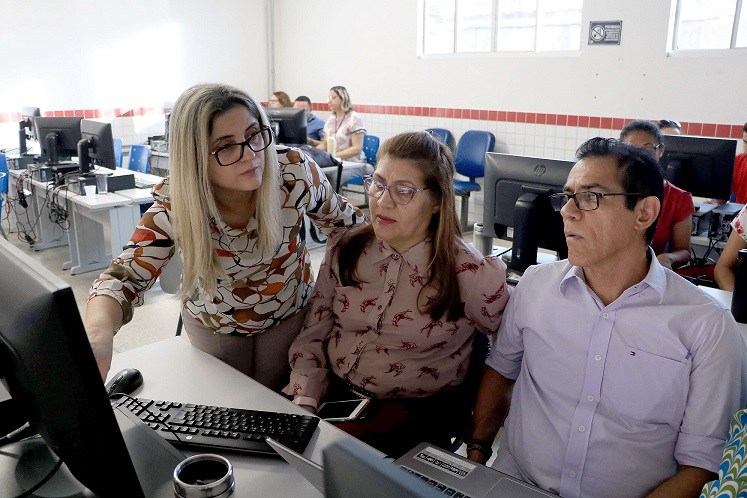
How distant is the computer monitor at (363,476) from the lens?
0.49 meters

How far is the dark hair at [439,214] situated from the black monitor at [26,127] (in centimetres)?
506

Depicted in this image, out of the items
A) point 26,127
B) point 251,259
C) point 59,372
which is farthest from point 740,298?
point 26,127

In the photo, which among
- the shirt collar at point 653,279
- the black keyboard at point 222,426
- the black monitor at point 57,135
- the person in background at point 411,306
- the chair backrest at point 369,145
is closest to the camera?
the black keyboard at point 222,426

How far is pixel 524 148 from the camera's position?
5.75 meters

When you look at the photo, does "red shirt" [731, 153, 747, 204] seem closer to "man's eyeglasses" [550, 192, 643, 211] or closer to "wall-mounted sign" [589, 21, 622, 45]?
"wall-mounted sign" [589, 21, 622, 45]

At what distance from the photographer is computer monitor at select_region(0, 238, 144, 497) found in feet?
2.67

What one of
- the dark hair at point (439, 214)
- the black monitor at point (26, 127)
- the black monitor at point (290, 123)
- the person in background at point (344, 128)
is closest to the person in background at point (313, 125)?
the person in background at point (344, 128)

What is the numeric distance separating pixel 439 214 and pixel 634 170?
0.48 meters

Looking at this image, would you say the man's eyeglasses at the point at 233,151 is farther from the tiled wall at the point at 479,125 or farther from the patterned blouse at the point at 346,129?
the patterned blouse at the point at 346,129

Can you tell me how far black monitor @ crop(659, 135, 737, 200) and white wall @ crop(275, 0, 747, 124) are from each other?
5.08 feet

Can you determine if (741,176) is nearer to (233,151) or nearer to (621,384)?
(621,384)

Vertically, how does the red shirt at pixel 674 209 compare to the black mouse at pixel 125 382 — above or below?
above

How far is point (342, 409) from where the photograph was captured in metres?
1.60

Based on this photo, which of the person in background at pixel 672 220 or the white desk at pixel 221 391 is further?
the person in background at pixel 672 220
